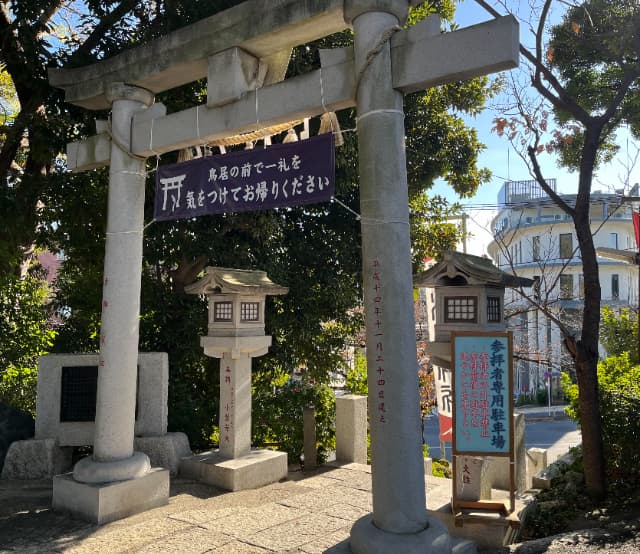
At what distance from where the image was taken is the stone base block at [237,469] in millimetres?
7957

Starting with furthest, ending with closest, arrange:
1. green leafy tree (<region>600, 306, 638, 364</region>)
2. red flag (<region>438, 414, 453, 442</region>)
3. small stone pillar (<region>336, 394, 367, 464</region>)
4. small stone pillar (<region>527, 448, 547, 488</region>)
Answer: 1. green leafy tree (<region>600, 306, 638, 364</region>)
2. small stone pillar (<region>527, 448, 547, 488</region>)
3. small stone pillar (<region>336, 394, 367, 464</region>)
4. red flag (<region>438, 414, 453, 442</region>)

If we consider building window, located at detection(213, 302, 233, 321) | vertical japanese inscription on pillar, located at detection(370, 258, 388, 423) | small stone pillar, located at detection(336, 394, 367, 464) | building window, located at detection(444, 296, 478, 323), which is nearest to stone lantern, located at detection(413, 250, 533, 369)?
building window, located at detection(444, 296, 478, 323)

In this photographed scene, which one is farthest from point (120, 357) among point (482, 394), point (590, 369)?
point (590, 369)

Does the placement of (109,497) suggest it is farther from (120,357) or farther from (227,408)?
(227,408)

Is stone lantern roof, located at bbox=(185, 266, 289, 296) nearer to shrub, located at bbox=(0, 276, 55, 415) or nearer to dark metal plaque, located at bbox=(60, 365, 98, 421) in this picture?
dark metal plaque, located at bbox=(60, 365, 98, 421)

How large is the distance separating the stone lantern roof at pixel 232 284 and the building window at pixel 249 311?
0.24 meters

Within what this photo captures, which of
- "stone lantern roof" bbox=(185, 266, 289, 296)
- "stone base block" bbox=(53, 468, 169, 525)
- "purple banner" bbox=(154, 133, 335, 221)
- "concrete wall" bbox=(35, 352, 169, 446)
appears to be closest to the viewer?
"purple banner" bbox=(154, 133, 335, 221)

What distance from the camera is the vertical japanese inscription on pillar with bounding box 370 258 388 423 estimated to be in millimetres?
4695

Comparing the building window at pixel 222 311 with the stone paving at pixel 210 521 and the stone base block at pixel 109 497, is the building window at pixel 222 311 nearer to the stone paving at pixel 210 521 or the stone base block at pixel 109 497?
the stone base block at pixel 109 497

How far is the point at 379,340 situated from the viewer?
4.73m

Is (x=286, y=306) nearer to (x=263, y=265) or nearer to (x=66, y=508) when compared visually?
(x=263, y=265)

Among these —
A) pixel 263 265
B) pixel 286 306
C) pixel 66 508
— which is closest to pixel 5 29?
pixel 263 265

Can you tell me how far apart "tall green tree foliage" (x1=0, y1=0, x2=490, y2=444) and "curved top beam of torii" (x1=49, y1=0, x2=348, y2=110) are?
2.91m

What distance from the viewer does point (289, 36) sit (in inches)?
231
